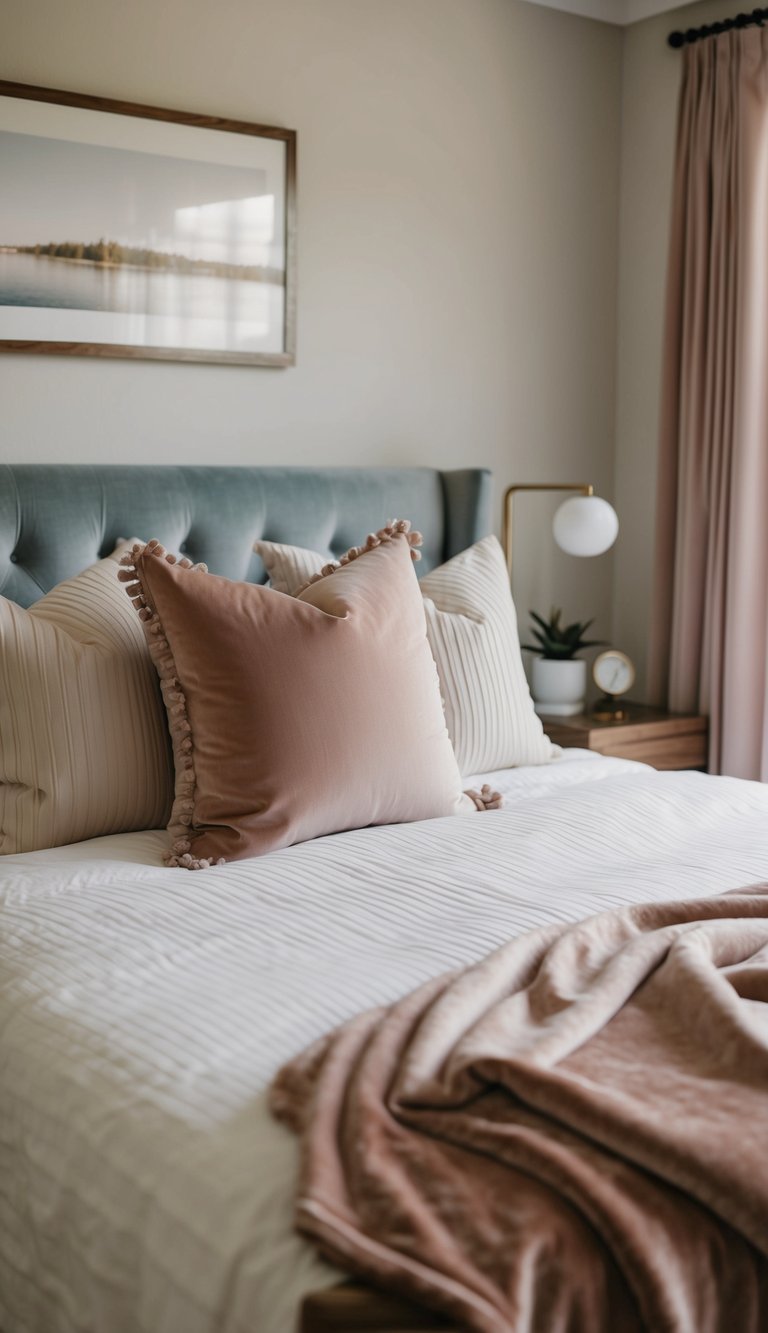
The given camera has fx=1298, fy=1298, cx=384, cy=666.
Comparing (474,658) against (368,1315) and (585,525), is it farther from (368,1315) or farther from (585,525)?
(368,1315)

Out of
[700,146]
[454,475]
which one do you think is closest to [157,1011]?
[454,475]

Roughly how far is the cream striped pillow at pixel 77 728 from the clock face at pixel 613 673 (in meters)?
1.61

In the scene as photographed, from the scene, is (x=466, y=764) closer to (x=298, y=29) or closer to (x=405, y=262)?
(x=405, y=262)

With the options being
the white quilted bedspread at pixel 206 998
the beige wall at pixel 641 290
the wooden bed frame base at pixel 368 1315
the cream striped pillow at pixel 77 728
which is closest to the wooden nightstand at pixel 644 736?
the beige wall at pixel 641 290

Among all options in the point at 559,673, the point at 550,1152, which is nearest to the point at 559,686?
the point at 559,673

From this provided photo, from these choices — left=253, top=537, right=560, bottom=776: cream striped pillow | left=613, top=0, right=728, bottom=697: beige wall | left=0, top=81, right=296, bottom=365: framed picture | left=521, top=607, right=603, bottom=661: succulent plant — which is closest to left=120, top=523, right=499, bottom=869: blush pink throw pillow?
left=253, top=537, right=560, bottom=776: cream striped pillow

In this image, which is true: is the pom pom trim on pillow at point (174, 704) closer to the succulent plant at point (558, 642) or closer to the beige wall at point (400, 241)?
the beige wall at point (400, 241)

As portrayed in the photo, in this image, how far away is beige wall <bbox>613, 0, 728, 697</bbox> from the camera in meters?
3.84

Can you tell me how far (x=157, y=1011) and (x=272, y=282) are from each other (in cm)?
224

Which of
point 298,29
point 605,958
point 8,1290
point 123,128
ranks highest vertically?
point 298,29

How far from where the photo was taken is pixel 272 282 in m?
3.23

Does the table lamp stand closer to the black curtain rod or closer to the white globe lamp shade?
the white globe lamp shade

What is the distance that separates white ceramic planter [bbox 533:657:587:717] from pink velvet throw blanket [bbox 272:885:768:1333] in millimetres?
2193

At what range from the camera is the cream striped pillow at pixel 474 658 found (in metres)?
2.71
